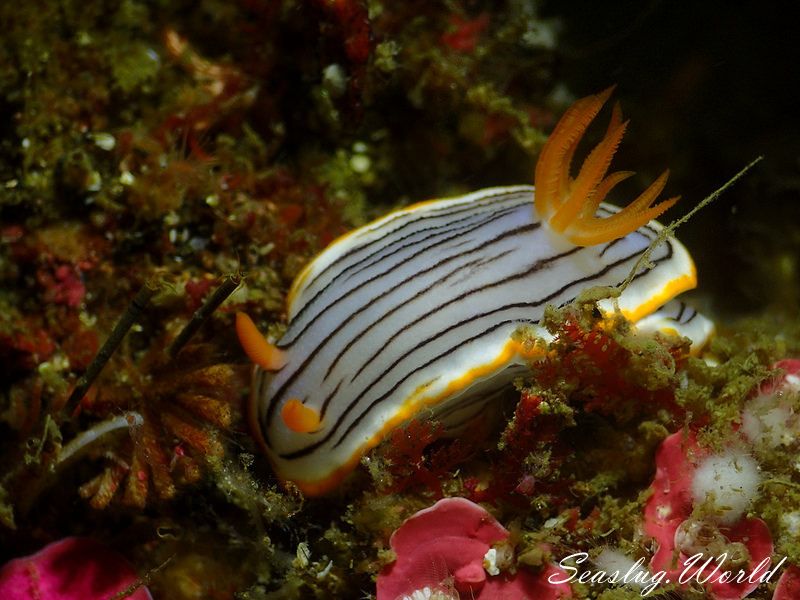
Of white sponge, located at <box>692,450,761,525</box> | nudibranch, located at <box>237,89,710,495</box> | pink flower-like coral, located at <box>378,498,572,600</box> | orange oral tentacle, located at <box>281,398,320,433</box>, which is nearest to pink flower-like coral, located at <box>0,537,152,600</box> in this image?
nudibranch, located at <box>237,89,710,495</box>

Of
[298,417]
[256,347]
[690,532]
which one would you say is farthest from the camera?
[256,347]

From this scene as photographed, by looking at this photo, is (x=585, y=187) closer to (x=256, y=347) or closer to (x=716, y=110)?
(x=256, y=347)

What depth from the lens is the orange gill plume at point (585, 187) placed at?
2.76m

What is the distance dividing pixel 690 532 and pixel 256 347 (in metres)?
1.82

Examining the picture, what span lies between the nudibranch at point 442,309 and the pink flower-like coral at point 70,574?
867 millimetres

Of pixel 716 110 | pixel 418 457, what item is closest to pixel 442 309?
pixel 418 457

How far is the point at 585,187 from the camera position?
9.36 ft

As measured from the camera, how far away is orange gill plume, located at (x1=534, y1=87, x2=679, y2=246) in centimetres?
276

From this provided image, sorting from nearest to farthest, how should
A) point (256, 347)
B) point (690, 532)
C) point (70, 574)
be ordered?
1. point (690, 532)
2. point (256, 347)
3. point (70, 574)

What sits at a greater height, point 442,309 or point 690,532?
point 442,309

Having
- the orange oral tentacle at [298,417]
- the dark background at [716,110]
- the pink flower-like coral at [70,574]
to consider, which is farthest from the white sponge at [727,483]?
the pink flower-like coral at [70,574]

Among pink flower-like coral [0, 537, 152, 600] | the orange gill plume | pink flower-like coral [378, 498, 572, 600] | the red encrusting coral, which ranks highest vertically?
the orange gill plume

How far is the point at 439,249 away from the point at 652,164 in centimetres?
210

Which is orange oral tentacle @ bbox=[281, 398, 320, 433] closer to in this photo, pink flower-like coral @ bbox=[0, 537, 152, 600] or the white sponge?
pink flower-like coral @ bbox=[0, 537, 152, 600]
